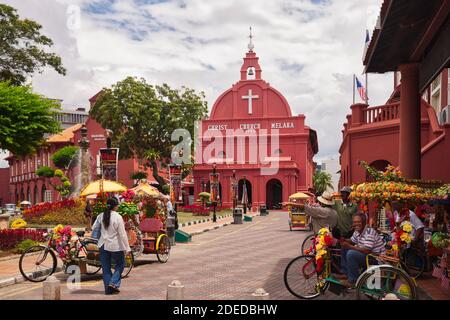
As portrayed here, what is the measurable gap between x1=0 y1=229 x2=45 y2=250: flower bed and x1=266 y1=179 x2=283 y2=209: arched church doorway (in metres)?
42.5

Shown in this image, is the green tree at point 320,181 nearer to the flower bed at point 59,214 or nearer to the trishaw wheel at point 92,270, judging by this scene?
the flower bed at point 59,214

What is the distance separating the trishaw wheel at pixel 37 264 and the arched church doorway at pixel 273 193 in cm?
4621

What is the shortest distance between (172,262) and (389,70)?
7.83 m

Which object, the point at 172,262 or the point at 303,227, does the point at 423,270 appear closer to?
the point at 172,262

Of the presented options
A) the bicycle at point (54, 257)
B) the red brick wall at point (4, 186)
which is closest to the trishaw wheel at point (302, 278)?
the bicycle at point (54, 257)

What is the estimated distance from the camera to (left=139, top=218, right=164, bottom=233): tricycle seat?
1416cm

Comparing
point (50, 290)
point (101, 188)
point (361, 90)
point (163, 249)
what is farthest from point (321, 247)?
point (361, 90)

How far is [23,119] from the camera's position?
15.8 m

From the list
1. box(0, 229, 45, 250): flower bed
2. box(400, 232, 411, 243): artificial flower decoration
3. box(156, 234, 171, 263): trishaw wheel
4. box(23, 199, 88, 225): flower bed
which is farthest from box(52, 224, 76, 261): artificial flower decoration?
box(23, 199, 88, 225): flower bed

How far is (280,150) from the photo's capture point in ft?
187

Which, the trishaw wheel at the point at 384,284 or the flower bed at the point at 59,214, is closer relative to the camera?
the trishaw wheel at the point at 384,284

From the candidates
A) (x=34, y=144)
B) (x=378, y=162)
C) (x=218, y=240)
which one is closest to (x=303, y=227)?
(x=378, y=162)

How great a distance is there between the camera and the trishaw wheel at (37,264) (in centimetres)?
Answer: 1095

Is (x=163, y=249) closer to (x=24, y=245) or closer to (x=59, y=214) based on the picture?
(x=24, y=245)
